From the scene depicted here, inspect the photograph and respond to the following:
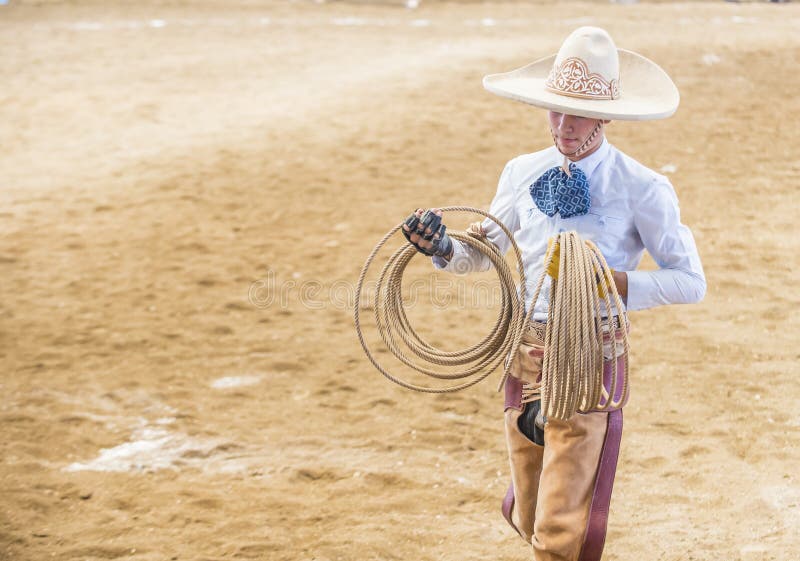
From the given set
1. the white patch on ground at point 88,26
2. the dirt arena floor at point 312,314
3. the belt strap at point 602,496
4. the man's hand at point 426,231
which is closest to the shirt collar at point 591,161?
the man's hand at point 426,231

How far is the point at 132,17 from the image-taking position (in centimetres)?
1841

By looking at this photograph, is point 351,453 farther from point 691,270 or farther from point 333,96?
point 333,96

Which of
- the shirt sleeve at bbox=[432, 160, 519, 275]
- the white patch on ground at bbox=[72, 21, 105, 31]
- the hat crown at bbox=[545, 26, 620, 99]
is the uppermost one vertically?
the hat crown at bbox=[545, 26, 620, 99]

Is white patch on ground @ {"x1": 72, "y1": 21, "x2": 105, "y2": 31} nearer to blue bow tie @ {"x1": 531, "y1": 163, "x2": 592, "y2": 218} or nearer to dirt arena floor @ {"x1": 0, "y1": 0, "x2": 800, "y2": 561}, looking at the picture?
dirt arena floor @ {"x1": 0, "y1": 0, "x2": 800, "y2": 561}

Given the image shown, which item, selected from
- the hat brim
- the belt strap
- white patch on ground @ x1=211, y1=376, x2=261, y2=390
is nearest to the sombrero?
the hat brim

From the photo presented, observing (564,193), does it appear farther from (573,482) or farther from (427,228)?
(573,482)

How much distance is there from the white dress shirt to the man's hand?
33 cm

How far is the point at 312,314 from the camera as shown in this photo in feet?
23.8

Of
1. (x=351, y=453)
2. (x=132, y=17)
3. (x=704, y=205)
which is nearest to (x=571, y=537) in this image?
(x=351, y=453)

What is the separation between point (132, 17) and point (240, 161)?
9306mm

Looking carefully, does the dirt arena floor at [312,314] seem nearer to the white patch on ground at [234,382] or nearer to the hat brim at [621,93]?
the white patch on ground at [234,382]

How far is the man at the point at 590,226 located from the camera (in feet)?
10.3

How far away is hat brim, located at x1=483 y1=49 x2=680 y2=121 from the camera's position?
3062 millimetres

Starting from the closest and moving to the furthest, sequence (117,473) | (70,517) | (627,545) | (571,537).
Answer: (571,537)
(627,545)
(70,517)
(117,473)
